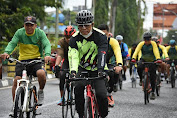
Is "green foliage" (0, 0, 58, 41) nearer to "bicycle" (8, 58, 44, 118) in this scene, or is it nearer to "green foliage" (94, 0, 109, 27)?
"bicycle" (8, 58, 44, 118)

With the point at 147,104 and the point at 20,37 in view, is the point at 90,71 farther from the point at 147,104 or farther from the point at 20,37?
the point at 147,104

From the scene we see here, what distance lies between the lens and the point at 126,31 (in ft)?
212

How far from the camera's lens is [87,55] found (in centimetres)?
647

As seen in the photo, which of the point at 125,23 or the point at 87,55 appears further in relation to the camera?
the point at 125,23

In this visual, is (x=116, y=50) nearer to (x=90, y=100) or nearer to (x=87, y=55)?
(x=87, y=55)

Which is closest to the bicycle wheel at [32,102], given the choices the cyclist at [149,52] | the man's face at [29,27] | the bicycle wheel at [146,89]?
the man's face at [29,27]

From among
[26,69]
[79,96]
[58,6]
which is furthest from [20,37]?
[58,6]

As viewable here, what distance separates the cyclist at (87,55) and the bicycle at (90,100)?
0.25 ft

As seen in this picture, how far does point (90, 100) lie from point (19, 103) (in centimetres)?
136

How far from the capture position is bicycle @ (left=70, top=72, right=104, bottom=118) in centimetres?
586

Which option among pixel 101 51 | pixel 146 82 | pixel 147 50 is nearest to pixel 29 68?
pixel 101 51

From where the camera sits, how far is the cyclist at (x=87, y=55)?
20.2 ft

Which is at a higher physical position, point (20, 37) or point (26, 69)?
point (20, 37)

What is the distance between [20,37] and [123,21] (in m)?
57.0
